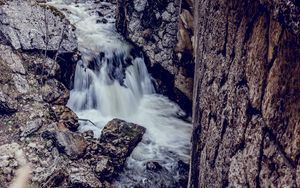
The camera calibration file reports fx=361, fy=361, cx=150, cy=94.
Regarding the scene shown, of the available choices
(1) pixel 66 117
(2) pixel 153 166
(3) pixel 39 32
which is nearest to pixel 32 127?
(1) pixel 66 117

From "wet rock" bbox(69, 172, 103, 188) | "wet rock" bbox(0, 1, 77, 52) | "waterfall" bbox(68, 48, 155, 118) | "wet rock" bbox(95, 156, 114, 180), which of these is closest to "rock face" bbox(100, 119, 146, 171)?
"wet rock" bbox(95, 156, 114, 180)

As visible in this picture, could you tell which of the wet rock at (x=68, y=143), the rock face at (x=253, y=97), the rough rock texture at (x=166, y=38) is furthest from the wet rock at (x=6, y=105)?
the rock face at (x=253, y=97)

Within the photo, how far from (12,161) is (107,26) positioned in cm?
662

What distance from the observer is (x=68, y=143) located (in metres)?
7.76

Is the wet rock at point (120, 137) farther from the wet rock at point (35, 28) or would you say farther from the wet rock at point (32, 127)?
the wet rock at point (35, 28)

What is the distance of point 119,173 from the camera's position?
25.7 feet

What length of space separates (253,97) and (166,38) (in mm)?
7471

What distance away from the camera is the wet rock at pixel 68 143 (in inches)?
301

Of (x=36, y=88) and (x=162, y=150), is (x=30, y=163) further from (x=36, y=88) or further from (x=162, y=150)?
(x=162, y=150)

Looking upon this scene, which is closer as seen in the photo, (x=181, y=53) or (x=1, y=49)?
(x=1, y=49)

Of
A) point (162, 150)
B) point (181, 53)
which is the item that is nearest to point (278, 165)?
point (162, 150)

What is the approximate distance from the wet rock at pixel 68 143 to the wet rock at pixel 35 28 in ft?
9.04

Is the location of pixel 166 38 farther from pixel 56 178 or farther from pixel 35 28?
pixel 56 178

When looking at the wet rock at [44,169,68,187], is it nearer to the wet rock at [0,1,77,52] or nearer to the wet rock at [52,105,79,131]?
the wet rock at [52,105,79,131]
